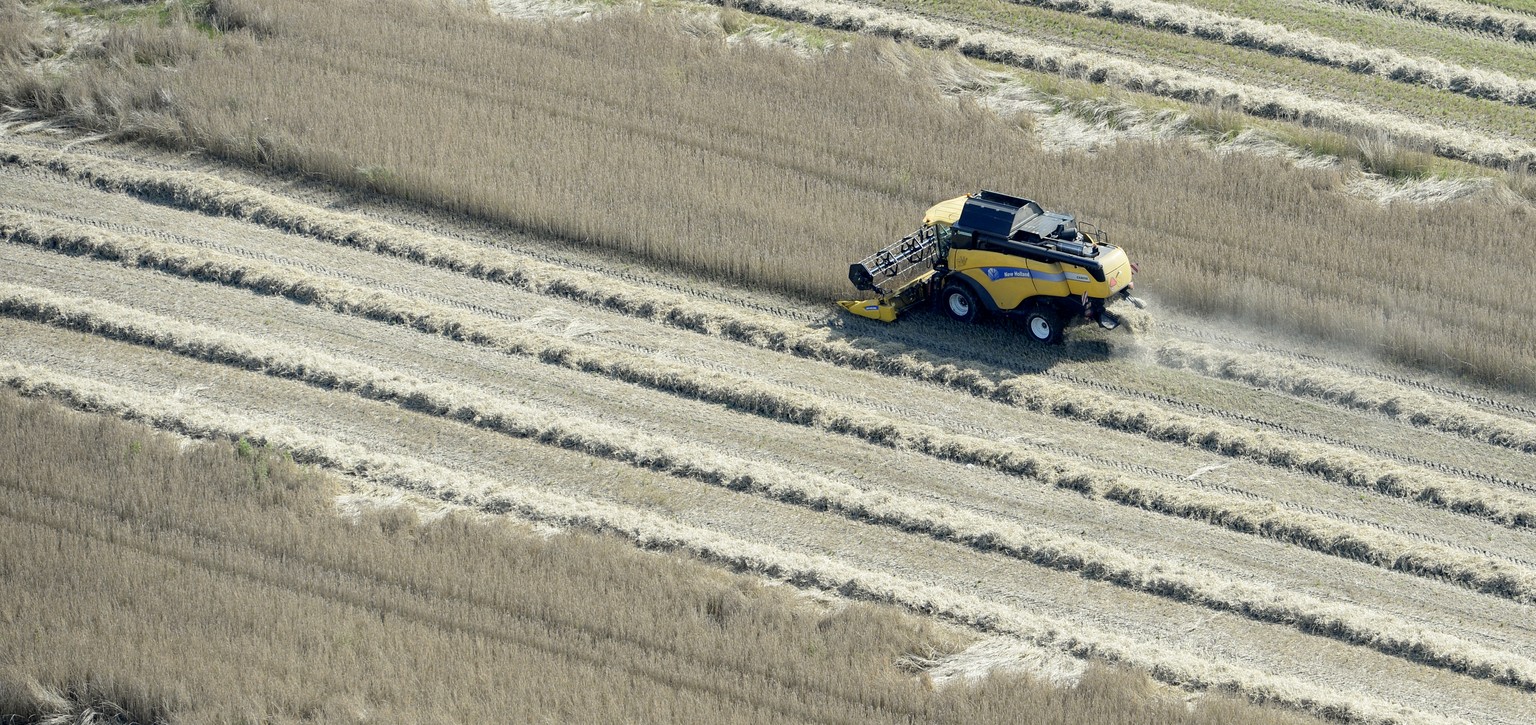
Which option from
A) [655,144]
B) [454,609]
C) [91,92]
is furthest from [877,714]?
[91,92]

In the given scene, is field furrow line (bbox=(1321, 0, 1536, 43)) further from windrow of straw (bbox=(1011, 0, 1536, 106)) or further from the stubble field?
windrow of straw (bbox=(1011, 0, 1536, 106))

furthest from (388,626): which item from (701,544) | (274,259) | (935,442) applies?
(274,259)

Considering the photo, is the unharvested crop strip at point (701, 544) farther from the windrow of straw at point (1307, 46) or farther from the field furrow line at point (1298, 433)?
the windrow of straw at point (1307, 46)

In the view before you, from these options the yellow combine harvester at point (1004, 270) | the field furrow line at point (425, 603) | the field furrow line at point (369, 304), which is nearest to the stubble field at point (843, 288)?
the field furrow line at point (369, 304)

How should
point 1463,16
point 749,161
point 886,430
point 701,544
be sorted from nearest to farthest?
point 701,544, point 886,430, point 749,161, point 1463,16

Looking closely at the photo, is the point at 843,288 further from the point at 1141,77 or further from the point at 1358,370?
the point at 1141,77
